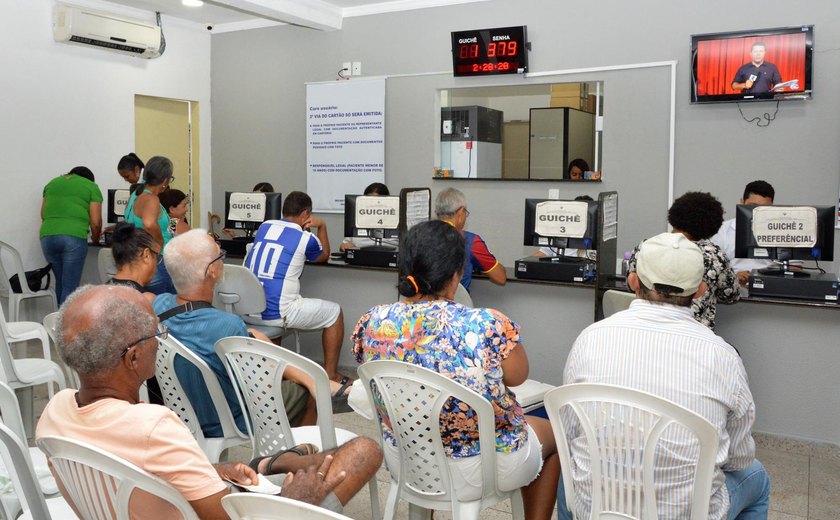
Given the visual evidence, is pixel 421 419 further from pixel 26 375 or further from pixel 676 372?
pixel 26 375

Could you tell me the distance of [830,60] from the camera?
5.14m

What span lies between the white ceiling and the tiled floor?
361 cm

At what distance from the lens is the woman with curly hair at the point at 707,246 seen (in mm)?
3482

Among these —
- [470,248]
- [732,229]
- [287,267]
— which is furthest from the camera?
[732,229]

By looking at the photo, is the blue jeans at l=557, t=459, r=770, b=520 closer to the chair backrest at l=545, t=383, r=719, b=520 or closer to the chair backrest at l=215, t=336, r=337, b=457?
the chair backrest at l=545, t=383, r=719, b=520

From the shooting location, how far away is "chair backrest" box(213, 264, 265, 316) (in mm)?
4312

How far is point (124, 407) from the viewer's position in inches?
59.9

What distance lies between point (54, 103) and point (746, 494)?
642 centimetres

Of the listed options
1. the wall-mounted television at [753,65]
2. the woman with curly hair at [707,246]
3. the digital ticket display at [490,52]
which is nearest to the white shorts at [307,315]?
the woman with curly hair at [707,246]

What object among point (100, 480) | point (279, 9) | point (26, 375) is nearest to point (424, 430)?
point (100, 480)

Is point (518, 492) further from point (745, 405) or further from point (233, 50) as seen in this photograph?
point (233, 50)

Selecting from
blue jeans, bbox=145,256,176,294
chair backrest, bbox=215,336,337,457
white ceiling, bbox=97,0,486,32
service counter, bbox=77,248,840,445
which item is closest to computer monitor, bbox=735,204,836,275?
service counter, bbox=77,248,840,445

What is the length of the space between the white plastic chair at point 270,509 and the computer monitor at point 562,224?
324 cm

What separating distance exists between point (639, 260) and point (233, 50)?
658 centimetres
